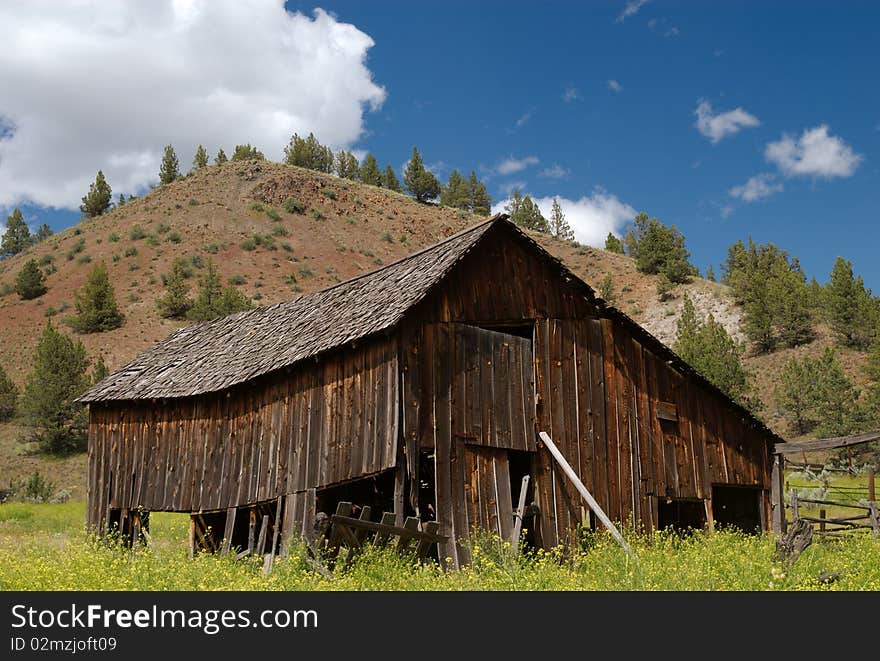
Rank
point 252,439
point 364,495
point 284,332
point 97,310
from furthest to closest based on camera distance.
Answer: point 97,310
point 284,332
point 364,495
point 252,439

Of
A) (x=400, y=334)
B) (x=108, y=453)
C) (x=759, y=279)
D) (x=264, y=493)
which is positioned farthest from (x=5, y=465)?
(x=759, y=279)

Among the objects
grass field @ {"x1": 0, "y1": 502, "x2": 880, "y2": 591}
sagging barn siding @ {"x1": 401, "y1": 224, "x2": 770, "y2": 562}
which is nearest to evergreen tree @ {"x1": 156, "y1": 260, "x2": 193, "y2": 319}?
grass field @ {"x1": 0, "y1": 502, "x2": 880, "y2": 591}

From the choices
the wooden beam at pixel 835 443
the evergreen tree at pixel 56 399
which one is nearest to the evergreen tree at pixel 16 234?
the evergreen tree at pixel 56 399

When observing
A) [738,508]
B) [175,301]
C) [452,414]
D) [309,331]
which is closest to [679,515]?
[738,508]

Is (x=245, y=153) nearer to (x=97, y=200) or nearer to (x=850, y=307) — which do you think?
(x=97, y=200)

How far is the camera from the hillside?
205 feet

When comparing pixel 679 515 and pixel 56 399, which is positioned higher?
pixel 56 399

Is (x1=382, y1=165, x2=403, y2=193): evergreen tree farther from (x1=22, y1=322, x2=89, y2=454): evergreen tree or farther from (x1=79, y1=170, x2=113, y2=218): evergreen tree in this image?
(x1=22, y1=322, x2=89, y2=454): evergreen tree

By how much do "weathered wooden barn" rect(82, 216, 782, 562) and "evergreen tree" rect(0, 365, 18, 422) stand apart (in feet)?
123

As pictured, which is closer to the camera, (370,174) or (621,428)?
(621,428)

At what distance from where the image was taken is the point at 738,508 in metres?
20.9

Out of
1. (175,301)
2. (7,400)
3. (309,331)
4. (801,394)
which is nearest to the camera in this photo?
(309,331)

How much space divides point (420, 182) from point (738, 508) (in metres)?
91.4

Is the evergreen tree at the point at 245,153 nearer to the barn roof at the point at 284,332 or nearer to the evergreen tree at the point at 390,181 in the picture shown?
the evergreen tree at the point at 390,181
